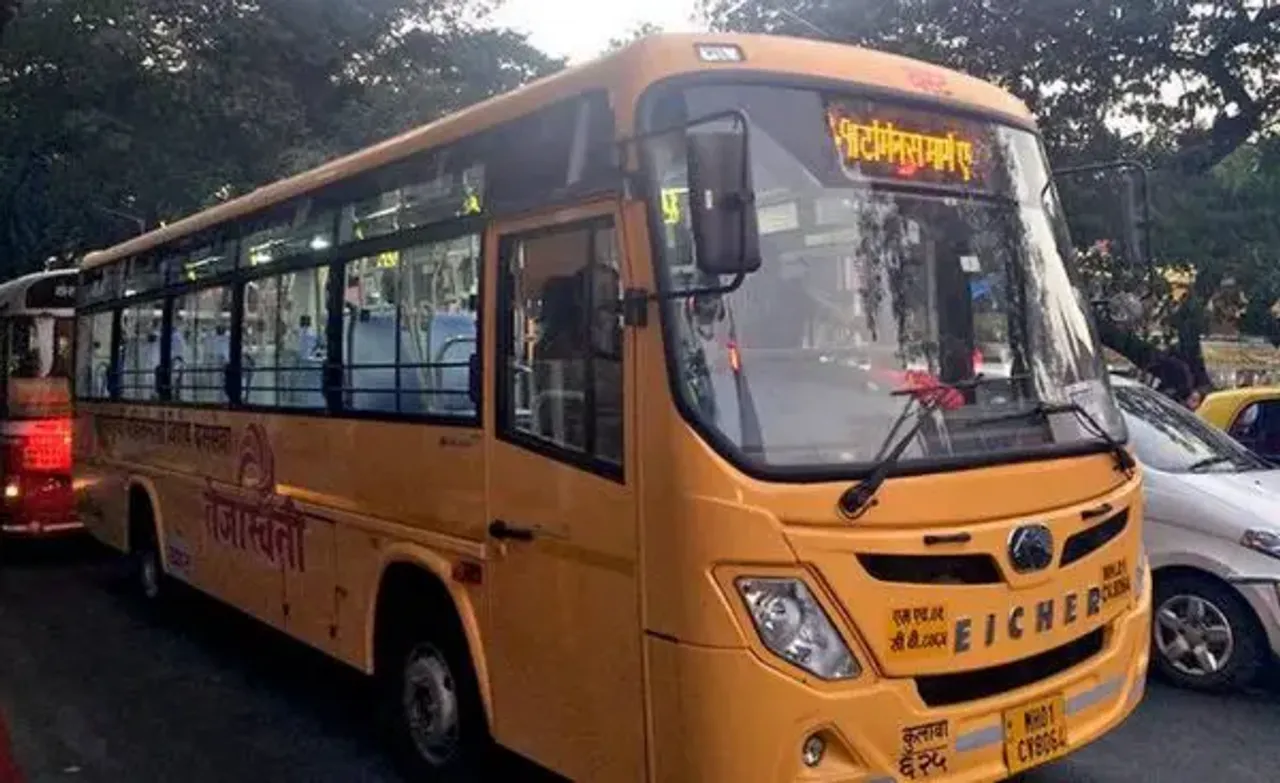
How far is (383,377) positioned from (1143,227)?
3.23 metres

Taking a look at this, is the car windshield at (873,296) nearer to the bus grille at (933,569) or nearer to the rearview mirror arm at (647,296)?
the rearview mirror arm at (647,296)

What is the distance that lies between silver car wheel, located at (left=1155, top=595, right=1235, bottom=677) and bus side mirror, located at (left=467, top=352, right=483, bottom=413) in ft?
12.8

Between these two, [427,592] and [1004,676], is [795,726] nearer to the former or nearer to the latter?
[1004,676]

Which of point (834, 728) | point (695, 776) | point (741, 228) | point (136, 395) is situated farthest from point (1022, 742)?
point (136, 395)

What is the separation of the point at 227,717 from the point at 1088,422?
433 cm

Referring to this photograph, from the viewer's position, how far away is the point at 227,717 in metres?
6.11

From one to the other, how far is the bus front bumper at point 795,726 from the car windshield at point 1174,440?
3.36m

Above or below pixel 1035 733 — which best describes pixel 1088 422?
above

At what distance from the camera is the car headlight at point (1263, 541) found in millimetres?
5927

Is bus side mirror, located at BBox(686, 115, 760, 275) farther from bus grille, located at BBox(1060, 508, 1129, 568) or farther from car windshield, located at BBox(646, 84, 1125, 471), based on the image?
bus grille, located at BBox(1060, 508, 1129, 568)

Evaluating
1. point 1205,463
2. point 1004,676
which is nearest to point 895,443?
point 1004,676

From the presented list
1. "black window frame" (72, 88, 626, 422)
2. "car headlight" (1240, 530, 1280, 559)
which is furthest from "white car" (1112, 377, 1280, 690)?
"black window frame" (72, 88, 626, 422)

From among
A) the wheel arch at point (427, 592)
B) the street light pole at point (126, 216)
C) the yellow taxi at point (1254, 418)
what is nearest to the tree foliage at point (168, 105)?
the street light pole at point (126, 216)

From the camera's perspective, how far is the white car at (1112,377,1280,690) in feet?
19.6
